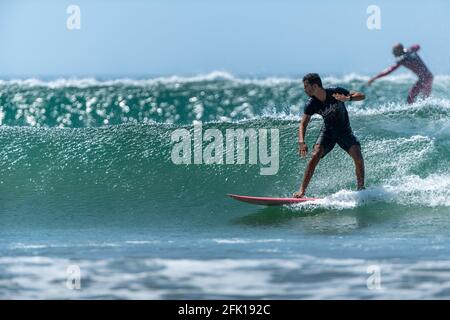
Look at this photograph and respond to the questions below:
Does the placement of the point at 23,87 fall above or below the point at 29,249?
above

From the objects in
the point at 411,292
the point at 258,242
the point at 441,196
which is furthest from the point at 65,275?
the point at 441,196

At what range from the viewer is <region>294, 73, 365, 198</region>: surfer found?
942 cm

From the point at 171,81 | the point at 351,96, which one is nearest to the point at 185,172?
the point at 351,96

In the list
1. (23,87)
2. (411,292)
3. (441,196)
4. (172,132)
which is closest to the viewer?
(411,292)

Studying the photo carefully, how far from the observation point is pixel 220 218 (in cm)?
1027

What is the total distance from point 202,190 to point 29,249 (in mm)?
3252

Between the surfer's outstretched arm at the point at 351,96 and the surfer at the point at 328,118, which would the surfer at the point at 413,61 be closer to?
the surfer at the point at 328,118

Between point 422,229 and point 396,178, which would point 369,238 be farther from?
point 396,178

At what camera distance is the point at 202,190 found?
11.5m

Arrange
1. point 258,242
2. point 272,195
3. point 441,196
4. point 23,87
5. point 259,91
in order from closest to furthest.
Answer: point 258,242
point 441,196
point 272,195
point 23,87
point 259,91
